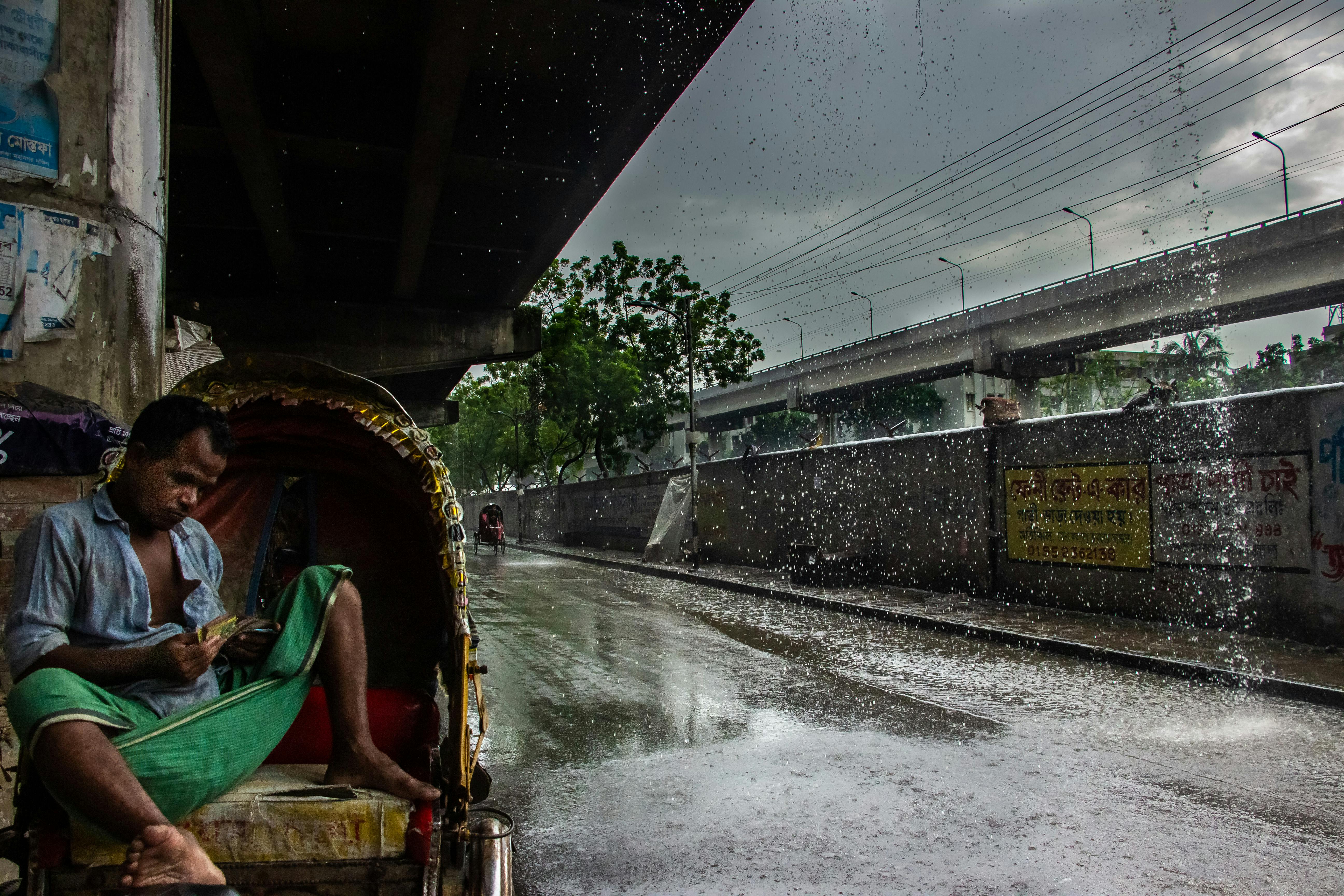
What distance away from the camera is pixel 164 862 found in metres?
2.09

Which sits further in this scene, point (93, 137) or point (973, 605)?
point (973, 605)

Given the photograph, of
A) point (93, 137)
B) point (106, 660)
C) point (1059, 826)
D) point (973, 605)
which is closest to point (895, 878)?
point (1059, 826)

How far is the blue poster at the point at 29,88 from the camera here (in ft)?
12.5

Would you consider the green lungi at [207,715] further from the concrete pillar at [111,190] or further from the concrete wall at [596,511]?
the concrete wall at [596,511]

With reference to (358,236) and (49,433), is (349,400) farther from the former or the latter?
(358,236)

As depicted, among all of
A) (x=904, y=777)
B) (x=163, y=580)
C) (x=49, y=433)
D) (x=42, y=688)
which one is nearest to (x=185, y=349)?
(x=49, y=433)

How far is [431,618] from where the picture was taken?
3.82 m

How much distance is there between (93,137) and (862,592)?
492 inches

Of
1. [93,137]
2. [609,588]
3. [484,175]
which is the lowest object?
[609,588]

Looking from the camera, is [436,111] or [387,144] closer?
[436,111]

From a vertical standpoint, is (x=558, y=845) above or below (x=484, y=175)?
below

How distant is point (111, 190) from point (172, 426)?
7.42 ft

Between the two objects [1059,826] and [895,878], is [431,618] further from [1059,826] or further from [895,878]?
[1059,826]

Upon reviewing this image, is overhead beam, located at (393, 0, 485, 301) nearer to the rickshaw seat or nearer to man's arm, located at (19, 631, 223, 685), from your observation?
man's arm, located at (19, 631, 223, 685)
